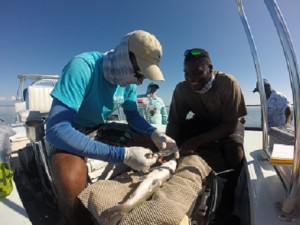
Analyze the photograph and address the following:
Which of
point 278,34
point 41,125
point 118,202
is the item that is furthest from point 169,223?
point 41,125

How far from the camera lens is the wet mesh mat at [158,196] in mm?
1037

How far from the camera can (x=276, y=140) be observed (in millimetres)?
1917

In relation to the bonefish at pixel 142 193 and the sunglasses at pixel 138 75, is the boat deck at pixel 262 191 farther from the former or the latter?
the sunglasses at pixel 138 75

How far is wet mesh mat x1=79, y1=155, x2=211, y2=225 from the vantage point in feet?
3.40

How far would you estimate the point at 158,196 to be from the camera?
1194 mm

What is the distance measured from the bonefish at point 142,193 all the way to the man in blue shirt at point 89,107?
17cm

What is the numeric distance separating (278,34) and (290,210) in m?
0.83

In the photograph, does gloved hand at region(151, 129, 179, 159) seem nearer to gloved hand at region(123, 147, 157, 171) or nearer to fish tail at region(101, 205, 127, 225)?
gloved hand at region(123, 147, 157, 171)

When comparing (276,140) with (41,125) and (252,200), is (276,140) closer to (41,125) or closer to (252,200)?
(252,200)

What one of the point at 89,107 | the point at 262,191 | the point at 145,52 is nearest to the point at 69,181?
the point at 89,107

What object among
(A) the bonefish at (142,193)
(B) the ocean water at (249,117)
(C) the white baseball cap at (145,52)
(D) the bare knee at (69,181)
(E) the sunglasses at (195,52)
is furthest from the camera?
(B) the ocean water at (249,117)

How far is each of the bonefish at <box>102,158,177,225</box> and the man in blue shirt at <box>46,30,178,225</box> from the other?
17 centimetres

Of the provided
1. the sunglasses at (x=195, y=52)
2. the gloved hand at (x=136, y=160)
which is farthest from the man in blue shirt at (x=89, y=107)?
the sunglasses at (x=195, y=52)

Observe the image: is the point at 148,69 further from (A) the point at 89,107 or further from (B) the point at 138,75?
(A) the point at 89,107
